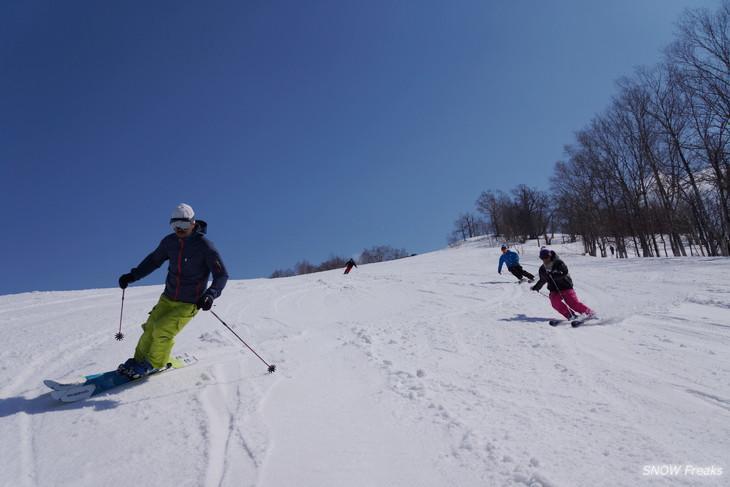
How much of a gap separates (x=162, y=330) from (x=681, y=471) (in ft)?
16.0

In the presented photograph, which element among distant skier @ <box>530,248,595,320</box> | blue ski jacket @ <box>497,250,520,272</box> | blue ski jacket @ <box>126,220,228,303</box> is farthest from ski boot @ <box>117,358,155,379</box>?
blue ski jacket @ <box>497,250,520,272</box>

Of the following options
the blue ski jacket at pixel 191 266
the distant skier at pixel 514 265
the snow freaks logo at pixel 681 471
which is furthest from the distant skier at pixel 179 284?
the distant skier at pixel 514 265

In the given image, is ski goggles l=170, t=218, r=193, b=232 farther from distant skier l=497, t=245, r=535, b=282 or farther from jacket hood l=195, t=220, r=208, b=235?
distant skier l=497, t=245, r=535, b=282

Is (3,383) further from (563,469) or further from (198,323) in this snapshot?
(563,469)

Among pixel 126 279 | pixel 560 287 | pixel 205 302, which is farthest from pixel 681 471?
pixel 126 279

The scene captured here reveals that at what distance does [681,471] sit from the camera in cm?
201

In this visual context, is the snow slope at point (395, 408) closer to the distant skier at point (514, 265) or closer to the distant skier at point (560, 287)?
the distant skier at point (560, 287)

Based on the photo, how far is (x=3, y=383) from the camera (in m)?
4.13

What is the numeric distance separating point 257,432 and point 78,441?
1457mm

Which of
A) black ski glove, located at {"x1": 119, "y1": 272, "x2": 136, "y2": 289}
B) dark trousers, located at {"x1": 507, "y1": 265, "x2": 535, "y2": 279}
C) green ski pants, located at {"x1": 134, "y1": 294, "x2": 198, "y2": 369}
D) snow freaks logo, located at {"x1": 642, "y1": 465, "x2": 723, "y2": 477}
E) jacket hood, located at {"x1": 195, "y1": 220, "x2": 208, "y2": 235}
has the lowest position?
snow freaks logo, located at {"x1": 642, "y1": 465, "x2": 723, "y2": 477}

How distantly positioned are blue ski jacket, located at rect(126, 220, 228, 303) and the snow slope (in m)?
1.03

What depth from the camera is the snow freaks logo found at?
197cm

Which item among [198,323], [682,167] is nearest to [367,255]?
[682,167]

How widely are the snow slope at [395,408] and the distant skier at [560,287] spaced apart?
56 cm
